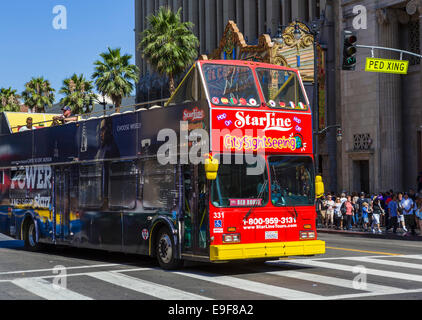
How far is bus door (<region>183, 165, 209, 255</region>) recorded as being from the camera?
12.5 m

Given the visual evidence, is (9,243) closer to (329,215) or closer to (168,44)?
(329,215)

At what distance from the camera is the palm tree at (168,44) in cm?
3966

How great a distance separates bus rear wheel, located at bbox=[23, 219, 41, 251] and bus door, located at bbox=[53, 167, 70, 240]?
158cm

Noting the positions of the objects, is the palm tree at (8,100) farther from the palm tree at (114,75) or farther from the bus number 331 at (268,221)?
the bus number 331 at (268,221)

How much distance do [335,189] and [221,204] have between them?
87.7ft

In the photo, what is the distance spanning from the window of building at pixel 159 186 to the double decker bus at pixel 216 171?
0.9 inches

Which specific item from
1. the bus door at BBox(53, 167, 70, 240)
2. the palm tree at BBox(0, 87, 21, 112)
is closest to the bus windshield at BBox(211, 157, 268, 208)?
the bus door at BBox(53, 167, 70, 240)

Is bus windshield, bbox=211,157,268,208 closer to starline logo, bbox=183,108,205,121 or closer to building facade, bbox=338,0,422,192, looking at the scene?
starline logo, bbox=183,108,205,121

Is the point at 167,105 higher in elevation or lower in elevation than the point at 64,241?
higher

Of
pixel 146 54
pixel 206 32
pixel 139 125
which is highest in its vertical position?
pixel 206 32

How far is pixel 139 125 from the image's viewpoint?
14617mm

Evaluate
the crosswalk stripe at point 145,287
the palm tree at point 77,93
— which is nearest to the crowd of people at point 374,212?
the crosswalk stripe at point 145,287
